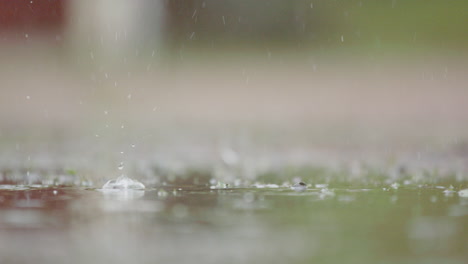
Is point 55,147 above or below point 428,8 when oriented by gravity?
below

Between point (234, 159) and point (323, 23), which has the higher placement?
point (323, 23)

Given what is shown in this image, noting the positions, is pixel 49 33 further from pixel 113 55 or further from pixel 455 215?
pixel 455 215

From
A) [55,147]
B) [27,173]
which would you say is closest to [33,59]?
[55,147]

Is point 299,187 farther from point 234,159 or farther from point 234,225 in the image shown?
point 234,159

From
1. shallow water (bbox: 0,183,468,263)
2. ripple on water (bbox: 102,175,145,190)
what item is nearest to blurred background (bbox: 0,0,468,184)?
ripple on water (bbox: 102,175,145,190)

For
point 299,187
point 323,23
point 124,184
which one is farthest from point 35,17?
point 299,187
